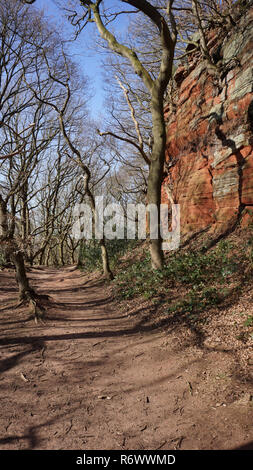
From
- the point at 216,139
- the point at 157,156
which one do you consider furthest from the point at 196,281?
the point at 216,139

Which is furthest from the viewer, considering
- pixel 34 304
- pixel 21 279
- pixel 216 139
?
pixel 216 139

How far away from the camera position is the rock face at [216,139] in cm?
816

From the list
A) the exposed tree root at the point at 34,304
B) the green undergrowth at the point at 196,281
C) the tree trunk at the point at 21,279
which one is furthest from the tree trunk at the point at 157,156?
the tree trunk at the point at 21,279

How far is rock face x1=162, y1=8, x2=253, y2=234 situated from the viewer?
816cm

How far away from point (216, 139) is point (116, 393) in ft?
29.4

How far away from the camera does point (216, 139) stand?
9.62m

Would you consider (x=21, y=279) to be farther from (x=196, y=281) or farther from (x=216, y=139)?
(x=216, y=139)

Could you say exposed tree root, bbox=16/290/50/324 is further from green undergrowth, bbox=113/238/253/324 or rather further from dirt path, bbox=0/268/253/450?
green undergrowth, bbox=113/238/253/324

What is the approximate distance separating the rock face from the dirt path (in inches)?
203

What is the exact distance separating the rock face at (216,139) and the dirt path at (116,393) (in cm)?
515

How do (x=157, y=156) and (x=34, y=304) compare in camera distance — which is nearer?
(x=34, y=304)

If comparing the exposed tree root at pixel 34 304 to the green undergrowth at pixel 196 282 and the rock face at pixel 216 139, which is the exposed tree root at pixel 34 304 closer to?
the green undergrowth at pixel 196 282

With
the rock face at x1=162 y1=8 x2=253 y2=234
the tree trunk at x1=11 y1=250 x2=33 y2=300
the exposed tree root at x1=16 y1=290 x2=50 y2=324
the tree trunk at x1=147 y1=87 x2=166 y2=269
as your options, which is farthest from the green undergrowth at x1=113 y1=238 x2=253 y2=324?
the tree trunk at x1=11 y1=250 x2=33 y2=300
